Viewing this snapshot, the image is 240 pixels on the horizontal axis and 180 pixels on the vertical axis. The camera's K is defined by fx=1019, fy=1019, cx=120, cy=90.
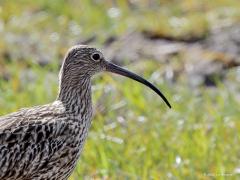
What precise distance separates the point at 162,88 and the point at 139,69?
116 cm

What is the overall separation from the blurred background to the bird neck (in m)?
0.70

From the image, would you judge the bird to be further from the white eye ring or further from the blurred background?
the blurred background

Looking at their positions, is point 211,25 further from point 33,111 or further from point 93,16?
point 33,111

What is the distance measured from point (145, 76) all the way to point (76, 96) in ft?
11.0

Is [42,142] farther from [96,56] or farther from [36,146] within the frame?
[96,56]

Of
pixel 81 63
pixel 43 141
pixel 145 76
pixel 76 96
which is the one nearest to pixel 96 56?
pixel 81 63

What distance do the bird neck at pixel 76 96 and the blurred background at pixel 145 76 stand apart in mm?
696

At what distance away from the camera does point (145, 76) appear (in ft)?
38.7

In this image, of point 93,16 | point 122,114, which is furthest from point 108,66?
point 93,16

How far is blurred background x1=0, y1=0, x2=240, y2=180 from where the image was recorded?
9359 mm

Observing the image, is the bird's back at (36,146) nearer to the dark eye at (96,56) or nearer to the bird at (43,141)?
the bird at (43,141)

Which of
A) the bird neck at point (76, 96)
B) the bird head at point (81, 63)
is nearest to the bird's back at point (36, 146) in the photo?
the bird neck at point (76, 96)

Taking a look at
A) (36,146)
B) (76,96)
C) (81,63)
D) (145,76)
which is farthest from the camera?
(145,76)

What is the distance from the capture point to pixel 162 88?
11227 mm
